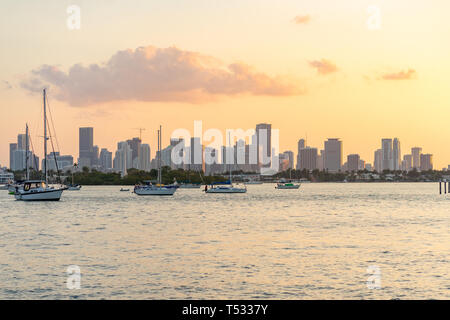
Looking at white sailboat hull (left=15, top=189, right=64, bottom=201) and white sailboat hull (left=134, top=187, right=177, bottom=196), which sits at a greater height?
white sailboat hull (left=15, top=189, right=64, bottom=201)

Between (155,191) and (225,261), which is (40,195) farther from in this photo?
(225,261)

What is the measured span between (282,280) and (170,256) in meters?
11.3

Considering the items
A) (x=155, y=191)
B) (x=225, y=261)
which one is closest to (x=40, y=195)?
(x=155, y=191)

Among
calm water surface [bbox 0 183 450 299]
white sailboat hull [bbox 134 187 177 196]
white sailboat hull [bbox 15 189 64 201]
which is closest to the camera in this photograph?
calm water surface [bbox 0 183 450 299]

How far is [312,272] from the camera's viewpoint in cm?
3106

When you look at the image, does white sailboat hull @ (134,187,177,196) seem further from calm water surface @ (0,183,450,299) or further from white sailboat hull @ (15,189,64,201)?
calm water surface @ (0,183,450,299)

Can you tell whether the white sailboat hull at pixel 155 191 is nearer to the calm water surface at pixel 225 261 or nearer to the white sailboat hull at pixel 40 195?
the white sailboat hull at pixel 40 195

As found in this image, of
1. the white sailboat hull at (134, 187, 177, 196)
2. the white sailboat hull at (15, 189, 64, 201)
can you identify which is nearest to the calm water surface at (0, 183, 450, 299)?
the white sailboat hull at (15, 189, 64, 201)

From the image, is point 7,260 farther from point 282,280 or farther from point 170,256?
point 282,280

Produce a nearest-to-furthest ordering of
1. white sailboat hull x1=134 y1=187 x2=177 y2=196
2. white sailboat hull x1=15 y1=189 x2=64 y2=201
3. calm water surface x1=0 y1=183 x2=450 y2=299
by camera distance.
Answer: calm water surface x1=0 y1=183 x2=450 y2=299
white sailboat hull x1=15 y1=189 x2=64 y2=201
white sailboat hull x1=134 y1=187 x2=177 y2=196

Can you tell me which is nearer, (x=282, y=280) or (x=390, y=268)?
(x=282, y=280)

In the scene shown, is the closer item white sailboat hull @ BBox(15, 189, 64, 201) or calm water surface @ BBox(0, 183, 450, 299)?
calm water surface @ BBox(0, 183, 450, 299)
